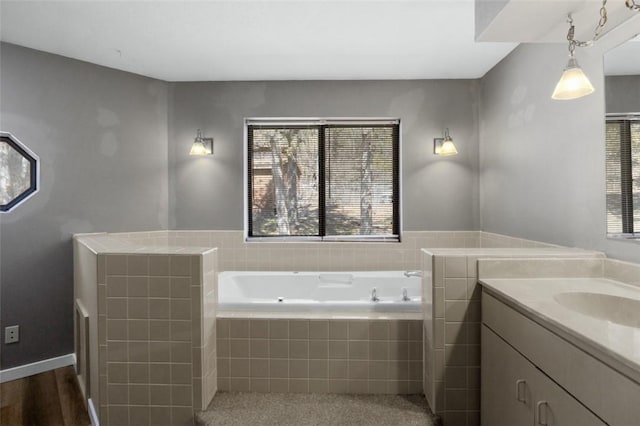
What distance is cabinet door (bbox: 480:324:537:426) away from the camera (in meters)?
1.24

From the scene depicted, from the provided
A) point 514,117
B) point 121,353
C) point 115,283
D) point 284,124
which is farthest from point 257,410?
point 514,117

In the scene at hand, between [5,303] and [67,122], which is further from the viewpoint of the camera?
[67,122]

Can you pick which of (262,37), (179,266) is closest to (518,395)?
(179,266)

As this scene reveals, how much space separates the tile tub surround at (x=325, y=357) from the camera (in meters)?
1.84

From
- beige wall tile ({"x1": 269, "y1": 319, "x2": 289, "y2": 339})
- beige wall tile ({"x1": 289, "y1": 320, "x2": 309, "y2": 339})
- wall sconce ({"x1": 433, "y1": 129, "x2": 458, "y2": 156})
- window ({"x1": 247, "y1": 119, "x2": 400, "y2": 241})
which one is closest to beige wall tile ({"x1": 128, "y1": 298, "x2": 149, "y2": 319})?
beige wall tile ({"x1": 269, "y1": 319, "x2": 289, "y2": 339})

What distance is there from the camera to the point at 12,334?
240cm

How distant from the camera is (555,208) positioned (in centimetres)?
209

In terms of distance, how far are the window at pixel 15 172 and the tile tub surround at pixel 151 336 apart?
1.37 metres

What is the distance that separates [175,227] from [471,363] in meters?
2.69

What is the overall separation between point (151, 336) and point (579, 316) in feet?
5.93

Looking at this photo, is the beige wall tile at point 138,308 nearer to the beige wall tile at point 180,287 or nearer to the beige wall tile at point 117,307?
the beige wall tile at point 117,307

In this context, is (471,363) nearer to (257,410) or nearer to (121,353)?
(257,410)

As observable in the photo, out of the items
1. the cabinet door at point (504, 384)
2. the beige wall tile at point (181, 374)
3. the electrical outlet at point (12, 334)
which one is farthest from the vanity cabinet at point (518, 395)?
the electrical outlet at point (12, 334)

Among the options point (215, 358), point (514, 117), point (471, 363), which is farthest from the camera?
point (514, 117)
